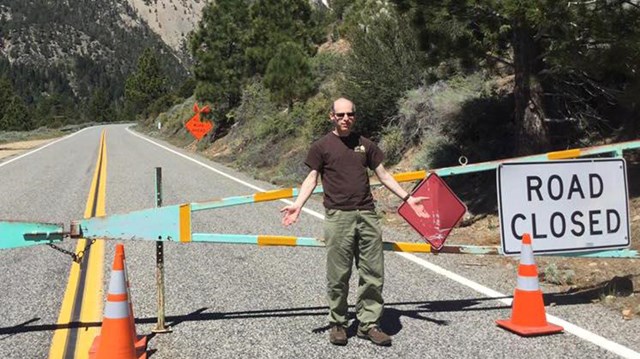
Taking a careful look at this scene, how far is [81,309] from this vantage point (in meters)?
5.48

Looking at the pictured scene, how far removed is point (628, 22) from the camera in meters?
7.05

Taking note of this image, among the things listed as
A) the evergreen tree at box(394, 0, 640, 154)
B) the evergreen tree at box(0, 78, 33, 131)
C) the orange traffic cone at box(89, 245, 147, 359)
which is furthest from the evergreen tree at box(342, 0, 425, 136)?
the evergreen tree at box(0, 78, 33, 131)

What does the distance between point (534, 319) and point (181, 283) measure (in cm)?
346

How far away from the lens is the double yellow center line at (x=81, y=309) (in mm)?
4582

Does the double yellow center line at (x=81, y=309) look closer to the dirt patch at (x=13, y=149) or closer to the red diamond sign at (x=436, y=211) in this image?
the red diamond sign at (x=436, y=211)

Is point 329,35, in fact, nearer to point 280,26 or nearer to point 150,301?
point 280,26

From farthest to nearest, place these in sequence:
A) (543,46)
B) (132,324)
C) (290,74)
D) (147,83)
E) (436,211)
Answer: (147,83)
(290,74)
(543,46)
(436,211)
(132,324)

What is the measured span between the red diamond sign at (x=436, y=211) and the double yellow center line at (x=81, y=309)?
2762mm

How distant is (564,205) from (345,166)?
7.23 ft

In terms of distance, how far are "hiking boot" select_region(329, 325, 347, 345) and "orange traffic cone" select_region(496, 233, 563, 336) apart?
1293 mm

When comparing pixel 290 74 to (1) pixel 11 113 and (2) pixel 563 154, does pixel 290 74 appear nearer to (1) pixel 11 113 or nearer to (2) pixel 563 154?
(2) pixel 563 154

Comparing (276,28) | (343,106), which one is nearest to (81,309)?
(343,106)

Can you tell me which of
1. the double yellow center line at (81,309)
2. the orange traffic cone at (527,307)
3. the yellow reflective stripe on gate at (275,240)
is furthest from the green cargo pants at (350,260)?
the double yellow center line at (81,309)

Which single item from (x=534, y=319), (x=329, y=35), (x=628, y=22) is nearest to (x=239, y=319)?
(x=534, y=319)
